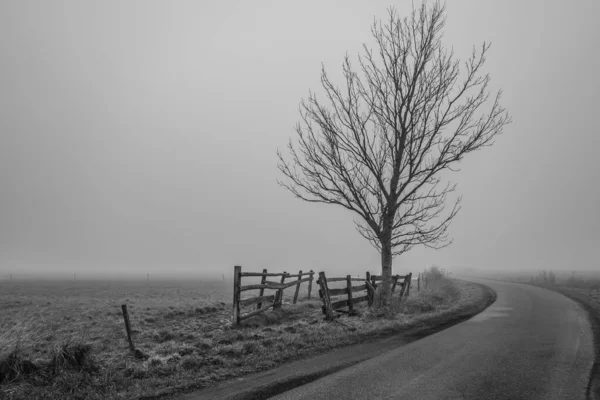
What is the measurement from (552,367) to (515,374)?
1048 mm

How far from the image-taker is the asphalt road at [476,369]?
553 centimetres

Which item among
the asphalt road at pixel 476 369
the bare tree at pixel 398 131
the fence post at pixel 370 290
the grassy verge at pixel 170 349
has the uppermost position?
the bare tree at pixel 398 131

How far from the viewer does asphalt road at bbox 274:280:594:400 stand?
553 cm

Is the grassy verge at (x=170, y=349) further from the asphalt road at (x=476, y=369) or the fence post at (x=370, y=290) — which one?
the asphalt road at (x=476, y=369)

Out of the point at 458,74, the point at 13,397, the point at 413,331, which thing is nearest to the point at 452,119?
the point at 458,74

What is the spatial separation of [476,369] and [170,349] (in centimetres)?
728

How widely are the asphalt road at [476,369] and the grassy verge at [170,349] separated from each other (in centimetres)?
180

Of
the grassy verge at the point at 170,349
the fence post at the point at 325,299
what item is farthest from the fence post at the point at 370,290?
the fence post at the point at 325,299

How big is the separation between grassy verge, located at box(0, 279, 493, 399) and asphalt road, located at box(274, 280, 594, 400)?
180cm

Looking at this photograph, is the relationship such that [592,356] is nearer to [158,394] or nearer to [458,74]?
[158,394]

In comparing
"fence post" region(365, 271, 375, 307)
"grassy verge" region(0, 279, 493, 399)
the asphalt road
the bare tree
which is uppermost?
the bare tree

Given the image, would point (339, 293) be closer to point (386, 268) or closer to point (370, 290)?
point (370, 290)

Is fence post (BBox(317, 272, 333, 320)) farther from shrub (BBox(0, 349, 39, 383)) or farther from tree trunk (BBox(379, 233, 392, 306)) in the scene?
shrub (BBox(0, 349, 39, 383))

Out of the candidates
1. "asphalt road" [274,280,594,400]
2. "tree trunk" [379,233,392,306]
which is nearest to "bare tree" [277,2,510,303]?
"tree trunk" [379,233,392,306]
